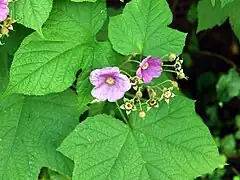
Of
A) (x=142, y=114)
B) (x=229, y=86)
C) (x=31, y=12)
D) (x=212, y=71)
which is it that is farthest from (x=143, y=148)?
(x=212, y=71)

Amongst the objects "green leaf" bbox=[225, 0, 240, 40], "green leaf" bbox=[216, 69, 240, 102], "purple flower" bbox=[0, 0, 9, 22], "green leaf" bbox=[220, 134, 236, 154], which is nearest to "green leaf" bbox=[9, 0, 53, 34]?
"purple flower" bbox=[0, 0, 9, 22]

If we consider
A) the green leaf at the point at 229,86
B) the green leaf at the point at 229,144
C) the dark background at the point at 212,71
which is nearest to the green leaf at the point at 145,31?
the green leaf at the point at 229,86

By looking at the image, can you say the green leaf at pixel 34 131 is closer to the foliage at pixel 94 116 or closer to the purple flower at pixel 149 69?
the foliage at pixel 94 116

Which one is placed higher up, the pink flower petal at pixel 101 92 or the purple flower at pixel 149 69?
the purple flower at pixel 149 69

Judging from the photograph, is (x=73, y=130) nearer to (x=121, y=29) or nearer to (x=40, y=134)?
(x=40, y=134)

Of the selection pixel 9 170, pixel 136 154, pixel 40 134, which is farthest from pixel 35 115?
pixel 136 154

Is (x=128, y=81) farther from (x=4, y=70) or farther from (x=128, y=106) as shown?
(x=4, y=70)

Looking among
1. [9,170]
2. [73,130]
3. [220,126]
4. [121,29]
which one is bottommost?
[220,126]
